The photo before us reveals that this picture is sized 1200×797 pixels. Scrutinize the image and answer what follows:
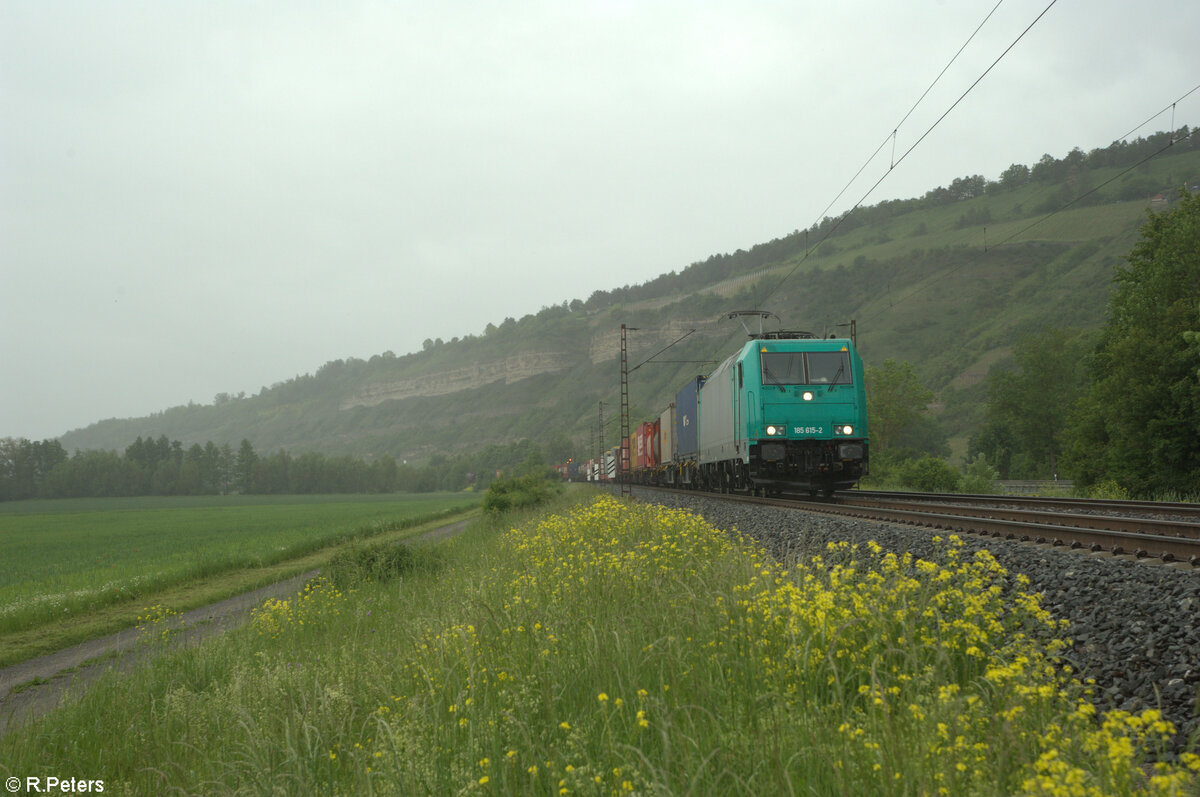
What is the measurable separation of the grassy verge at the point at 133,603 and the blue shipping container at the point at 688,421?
544 inches

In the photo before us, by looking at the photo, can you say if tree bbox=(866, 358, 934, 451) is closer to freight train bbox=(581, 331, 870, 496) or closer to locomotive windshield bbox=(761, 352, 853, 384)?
freight train bbox=(581, 331, 870, 496)

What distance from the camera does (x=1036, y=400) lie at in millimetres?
66375

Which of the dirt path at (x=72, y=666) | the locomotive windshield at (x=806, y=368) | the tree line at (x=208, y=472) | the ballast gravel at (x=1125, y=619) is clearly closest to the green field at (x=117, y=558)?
the dirt path at (x=72, y=666)

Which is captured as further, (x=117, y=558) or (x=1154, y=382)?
(x=117, y=558)

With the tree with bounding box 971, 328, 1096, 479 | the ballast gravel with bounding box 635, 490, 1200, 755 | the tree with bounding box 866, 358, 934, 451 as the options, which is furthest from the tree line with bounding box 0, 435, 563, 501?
the ballast gravel with bounding box 635, 490, 1200, 755

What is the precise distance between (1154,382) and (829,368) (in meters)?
12.3

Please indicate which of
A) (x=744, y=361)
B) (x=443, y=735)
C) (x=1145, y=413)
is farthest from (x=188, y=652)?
(x=1145, y=413)

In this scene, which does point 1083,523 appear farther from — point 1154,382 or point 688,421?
point 688,421

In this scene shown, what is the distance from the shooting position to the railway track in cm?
750

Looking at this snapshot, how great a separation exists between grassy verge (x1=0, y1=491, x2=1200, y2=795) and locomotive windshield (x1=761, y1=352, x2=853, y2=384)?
10625 mm

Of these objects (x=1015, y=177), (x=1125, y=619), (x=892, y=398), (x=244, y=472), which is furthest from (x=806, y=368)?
(x=1015, y=177)

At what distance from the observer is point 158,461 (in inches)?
5148

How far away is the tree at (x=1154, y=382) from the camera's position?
22.3m

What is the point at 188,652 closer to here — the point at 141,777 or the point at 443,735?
the point at 141,777
